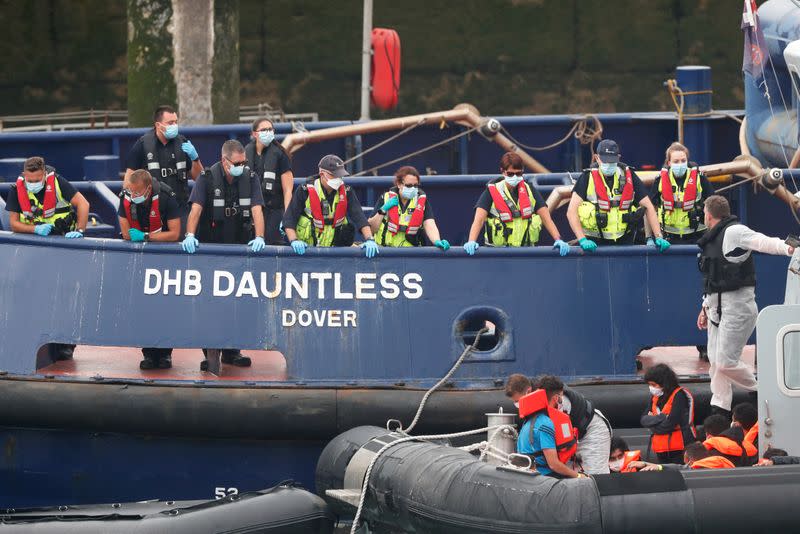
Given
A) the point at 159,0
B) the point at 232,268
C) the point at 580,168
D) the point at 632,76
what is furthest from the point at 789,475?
the point at 632,76

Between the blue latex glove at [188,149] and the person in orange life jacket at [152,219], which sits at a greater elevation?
the blue latex glove at [188,149]

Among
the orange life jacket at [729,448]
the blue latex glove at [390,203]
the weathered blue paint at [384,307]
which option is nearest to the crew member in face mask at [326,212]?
the blue latex glove at [390,203]

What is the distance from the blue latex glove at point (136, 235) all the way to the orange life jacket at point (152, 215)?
2.6 inches

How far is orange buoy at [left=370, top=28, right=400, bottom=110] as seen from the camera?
14781 mm

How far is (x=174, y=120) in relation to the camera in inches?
420

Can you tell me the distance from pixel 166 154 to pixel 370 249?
1.70m

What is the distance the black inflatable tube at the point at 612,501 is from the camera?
26.1 feet

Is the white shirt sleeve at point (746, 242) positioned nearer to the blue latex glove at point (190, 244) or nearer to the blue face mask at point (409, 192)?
the blue face mask at point (409, 192)

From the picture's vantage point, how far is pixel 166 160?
423 inches

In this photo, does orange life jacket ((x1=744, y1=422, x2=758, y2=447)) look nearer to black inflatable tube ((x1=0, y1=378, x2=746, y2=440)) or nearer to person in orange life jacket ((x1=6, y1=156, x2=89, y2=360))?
black inflatable tube ((x1=0, y1=378, x2=746, y2=440))

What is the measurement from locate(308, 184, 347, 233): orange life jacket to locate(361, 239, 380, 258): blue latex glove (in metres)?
0.32

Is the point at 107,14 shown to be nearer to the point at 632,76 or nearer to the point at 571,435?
the point at 632,76

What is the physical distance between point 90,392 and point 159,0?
7161mm

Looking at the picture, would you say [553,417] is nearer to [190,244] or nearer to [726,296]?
[726,296]
